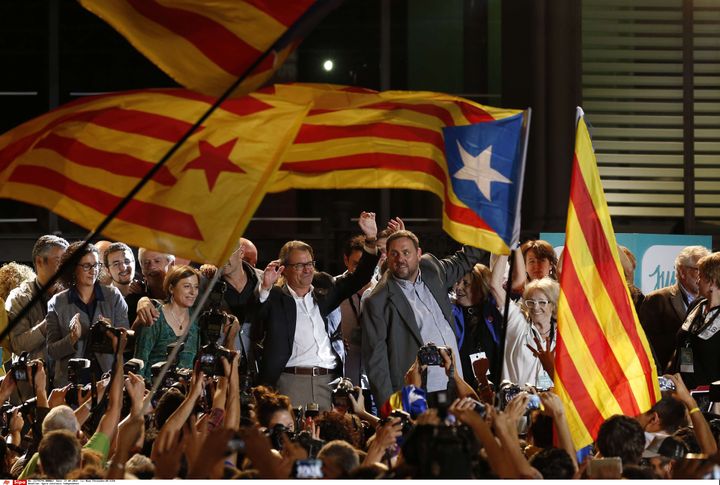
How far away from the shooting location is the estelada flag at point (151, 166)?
22.3 feet

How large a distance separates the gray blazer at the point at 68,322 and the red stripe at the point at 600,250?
3.10 meters

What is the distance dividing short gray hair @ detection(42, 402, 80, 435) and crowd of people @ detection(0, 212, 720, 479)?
0.03 ft

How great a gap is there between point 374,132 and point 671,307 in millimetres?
3287

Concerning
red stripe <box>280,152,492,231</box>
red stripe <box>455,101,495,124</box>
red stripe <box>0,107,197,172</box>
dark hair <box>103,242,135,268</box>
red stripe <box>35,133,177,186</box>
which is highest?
red stripe <box>455,101,495,124</box>

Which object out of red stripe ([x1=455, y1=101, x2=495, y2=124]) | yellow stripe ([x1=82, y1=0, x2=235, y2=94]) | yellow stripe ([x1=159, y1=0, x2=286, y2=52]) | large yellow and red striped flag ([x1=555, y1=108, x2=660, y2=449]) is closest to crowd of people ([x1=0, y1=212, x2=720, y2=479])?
large yellow and red striped flag ([x1=555, y1=108, x2=660, y2=449])

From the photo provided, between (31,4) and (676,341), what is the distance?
8559 mm

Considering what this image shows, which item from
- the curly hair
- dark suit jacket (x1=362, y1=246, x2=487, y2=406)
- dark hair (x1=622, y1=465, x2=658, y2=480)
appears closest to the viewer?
dark hair (x1=622, y1=465, x2=658, y2=480)

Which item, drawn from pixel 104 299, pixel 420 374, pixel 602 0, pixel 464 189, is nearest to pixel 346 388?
pixel 420 374

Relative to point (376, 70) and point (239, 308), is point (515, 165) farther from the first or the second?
point (376, 70)

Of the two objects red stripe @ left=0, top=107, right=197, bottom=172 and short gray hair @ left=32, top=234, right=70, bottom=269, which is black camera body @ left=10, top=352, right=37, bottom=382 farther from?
short gray hair @ left=32, top=234, right=70, bottom=269

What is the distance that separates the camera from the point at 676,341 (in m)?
9.66

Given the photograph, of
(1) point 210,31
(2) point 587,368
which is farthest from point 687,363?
(1) point 210,31

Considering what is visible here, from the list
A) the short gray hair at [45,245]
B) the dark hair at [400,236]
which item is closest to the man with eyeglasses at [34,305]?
the short gray hair at [45,245]

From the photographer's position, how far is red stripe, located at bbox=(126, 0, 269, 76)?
21.6ft
